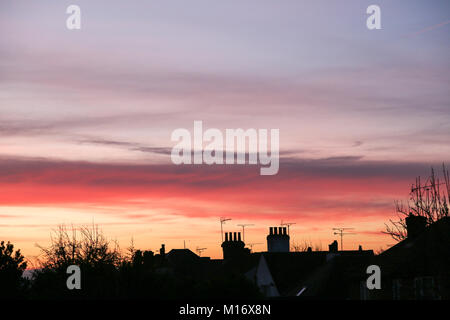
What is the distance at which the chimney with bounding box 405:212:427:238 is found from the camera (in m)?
40.3

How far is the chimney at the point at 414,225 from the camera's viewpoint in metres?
40.3

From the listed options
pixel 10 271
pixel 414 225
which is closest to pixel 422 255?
pixel 414 225

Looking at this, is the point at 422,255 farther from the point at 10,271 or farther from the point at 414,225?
the point at 10,271

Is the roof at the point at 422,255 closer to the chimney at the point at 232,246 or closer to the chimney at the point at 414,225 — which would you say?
the chimney at the point at 414,225

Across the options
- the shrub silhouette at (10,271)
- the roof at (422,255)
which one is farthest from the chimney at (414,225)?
the shrub silhouette at (10,271)

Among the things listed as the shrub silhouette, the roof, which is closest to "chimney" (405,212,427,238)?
the roof

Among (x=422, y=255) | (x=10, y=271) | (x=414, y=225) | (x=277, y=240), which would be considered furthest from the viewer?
(x=277, y=240)

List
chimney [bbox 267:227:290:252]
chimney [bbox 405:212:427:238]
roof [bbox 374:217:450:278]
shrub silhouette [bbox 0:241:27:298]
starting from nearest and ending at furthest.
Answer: roof [bbox 374:217:450:278]
chimney [bbox 405:212:427:238]
shrub silhouette [bbox 0:241:27:298]
chimney [bbox 267:227:290:252]

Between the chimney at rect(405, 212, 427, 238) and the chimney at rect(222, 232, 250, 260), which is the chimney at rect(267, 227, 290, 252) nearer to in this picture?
the chimney at rect(222, 232, 250, 260)

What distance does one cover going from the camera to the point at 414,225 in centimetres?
4256

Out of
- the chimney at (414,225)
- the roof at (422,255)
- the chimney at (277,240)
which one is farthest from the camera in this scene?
the chimney at (277,240)

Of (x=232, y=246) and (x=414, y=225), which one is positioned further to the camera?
(x=232, y=246)
